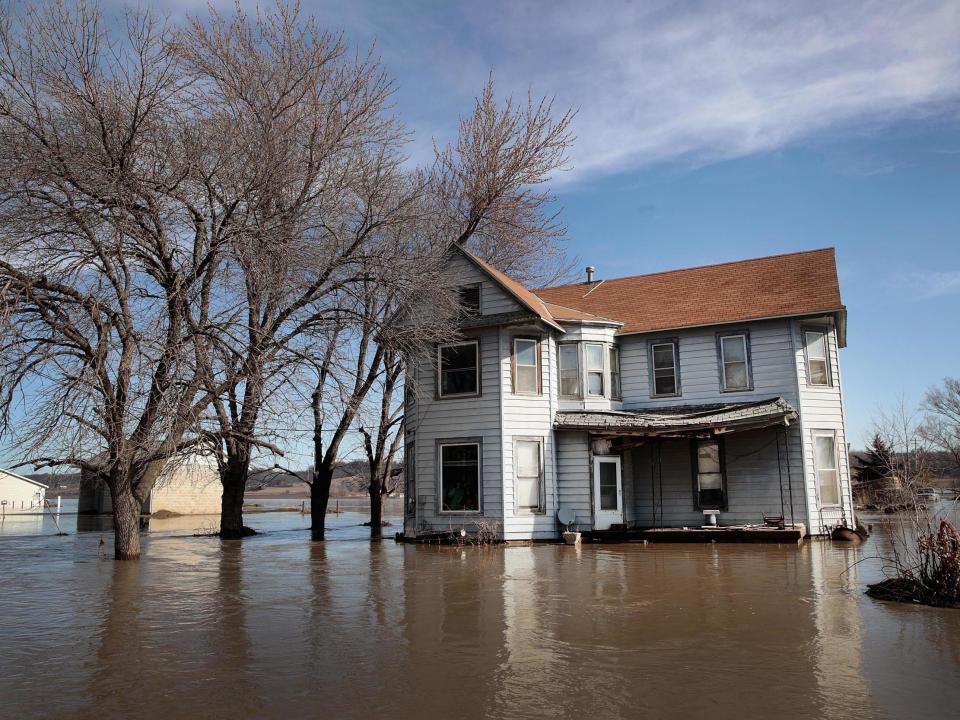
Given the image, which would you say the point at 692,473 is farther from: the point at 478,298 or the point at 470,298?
the point at 470,298

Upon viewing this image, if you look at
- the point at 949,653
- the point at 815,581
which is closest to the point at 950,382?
the point at 815,581

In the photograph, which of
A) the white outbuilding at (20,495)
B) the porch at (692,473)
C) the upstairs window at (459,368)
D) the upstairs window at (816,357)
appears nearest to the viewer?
the porch at (692,473)

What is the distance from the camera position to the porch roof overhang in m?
18.8

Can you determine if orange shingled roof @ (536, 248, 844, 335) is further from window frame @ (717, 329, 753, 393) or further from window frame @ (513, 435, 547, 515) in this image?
window frame @ (513, 435, 547, 515)

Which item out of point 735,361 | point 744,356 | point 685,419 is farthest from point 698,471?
point 744,356

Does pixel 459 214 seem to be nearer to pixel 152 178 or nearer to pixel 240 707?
pixel 152 178

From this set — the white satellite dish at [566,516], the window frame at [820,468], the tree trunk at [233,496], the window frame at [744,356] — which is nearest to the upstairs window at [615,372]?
the window frame at [744,356]

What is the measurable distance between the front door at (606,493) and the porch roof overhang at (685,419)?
47.8 inches

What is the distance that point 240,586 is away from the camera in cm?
1262

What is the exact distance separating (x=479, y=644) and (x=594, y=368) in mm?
14999

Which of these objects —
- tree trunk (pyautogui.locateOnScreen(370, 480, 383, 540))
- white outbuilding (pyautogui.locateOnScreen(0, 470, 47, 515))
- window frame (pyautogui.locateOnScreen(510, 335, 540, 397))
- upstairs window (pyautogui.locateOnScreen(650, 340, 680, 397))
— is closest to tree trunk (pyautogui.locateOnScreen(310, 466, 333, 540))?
tree trunk (pyautogui.locateOnScreen(370, 480, 383, 540))

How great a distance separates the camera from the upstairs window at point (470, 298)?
21.3m

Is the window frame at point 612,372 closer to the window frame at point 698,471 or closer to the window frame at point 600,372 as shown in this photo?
the window frame at point 600,372

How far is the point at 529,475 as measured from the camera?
20.6 metres
